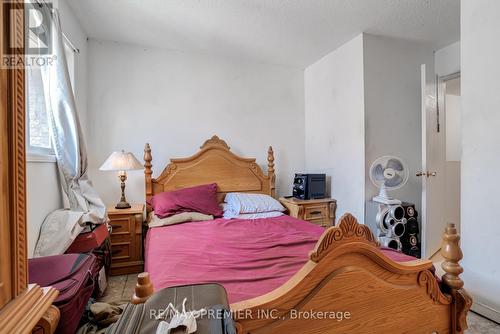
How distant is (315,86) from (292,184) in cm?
133

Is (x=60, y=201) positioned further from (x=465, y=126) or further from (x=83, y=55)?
(x=465, y=126)

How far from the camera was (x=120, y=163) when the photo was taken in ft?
8.20

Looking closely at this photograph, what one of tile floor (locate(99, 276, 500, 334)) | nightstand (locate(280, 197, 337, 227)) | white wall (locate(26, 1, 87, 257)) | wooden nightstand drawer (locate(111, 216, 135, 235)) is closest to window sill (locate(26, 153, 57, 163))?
white wall (locate(26, 1, 87, 257))

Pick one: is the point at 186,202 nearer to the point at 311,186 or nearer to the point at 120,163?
the point at 120,163

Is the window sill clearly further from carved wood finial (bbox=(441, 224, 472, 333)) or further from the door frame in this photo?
carved wood finial (bbox=(441, 224, 472, 333))

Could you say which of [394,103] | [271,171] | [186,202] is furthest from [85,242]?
[394,103]

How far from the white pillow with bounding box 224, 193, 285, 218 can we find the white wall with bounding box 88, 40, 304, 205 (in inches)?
24.4

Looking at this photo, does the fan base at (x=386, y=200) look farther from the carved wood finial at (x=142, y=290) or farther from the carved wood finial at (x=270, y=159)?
the carved wood finial at (x=142, y=290)

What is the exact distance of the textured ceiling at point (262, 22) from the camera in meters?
2.21

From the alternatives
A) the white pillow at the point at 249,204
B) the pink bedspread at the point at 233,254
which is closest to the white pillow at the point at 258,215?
the white pillow at the point at 249,204

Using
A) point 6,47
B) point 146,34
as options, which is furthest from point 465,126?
point 146,34

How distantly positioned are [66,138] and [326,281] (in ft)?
6.91

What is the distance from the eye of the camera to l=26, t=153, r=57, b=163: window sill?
5.31 ft

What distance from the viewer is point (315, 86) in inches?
136
